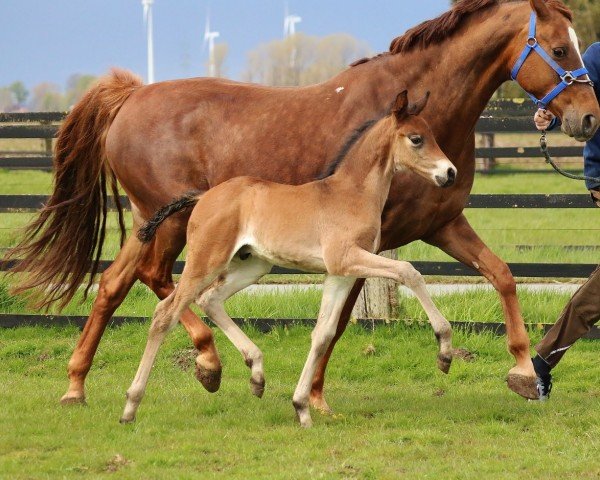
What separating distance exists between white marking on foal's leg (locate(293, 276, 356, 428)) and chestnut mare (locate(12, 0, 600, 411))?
1.87ft

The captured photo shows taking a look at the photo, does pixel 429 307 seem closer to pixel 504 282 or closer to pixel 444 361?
pixel 444 361

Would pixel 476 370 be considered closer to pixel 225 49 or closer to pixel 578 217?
pixel 578 217

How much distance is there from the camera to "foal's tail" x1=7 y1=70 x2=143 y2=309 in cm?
786

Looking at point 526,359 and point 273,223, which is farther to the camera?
point 526,359

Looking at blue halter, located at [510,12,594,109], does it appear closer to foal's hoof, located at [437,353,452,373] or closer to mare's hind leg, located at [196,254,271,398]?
foal's hoof, located at [437,353,452,373]

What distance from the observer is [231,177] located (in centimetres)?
698

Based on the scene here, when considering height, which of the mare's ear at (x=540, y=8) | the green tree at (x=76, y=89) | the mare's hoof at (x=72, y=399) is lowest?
the green tree at (x=76, y=89)

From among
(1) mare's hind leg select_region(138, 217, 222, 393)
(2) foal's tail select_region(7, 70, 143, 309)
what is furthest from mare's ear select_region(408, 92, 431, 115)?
(2) foal's tail select_region(7, 70, 143, 309)

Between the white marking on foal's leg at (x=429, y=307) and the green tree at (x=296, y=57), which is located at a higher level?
the white marking on foal's leg at (x=429, y=307)

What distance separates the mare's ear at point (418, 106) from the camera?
6207 millimetres

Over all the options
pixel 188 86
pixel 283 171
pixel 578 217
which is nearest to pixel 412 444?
pixel 283 171

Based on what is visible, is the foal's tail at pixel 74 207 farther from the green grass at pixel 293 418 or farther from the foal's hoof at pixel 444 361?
the foal's hoof at pixel 444 361

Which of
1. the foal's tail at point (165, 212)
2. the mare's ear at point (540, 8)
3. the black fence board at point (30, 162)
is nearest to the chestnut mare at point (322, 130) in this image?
the mare's ear at point (540, 8)

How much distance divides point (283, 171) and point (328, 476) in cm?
230
